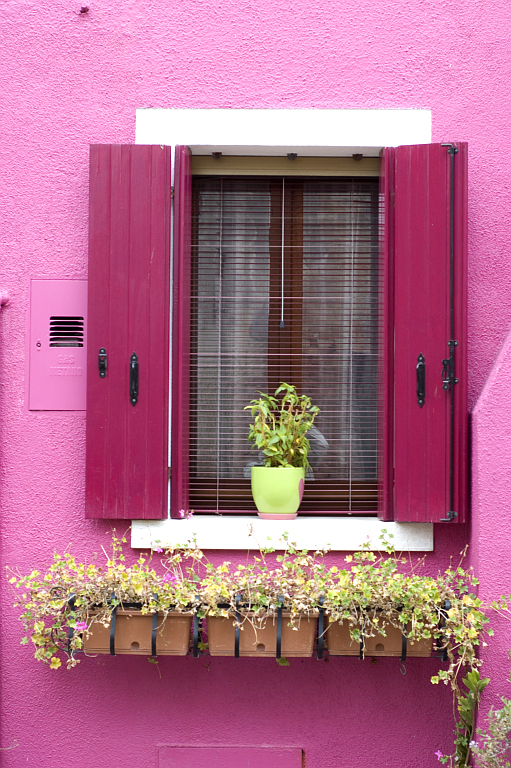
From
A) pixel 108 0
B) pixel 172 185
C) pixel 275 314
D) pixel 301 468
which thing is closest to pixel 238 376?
pixel 275 314

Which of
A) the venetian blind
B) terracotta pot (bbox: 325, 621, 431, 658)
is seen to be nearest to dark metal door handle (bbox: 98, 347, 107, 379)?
the venetian blind

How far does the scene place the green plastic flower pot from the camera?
2900 mm

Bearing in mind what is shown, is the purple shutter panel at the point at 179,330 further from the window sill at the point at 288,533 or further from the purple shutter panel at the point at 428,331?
the purple shutter panel at the point at 428,331

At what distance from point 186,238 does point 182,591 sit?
1444 millimetres

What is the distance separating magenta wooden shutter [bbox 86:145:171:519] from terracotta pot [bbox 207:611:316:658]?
522 millimetres

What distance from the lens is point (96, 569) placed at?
9.00 ft

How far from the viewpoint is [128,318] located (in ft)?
9.42

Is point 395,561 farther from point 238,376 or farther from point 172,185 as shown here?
point 172,185

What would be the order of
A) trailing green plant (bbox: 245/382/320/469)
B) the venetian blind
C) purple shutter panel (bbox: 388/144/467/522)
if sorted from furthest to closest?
the venetian blind
trailing green plant (bbox: 245/382/320/469)
purple shutter panel (bbox: 388/144/467/522)

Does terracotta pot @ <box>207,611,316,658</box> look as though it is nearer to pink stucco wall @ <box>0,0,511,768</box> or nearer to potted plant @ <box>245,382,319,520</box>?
pink stucco wall @ <box>0,0,511,768</box>

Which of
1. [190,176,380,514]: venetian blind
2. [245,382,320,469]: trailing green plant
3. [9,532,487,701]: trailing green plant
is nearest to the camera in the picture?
[9,532,487,701]: trailing green plant

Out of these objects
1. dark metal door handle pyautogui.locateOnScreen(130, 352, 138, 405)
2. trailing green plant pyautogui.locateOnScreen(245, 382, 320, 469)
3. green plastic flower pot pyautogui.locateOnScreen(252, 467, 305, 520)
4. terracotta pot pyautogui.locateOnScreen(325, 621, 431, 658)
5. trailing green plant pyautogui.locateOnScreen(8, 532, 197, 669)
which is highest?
dark metal door handle pyautogui.locateOnScreen(130, 352, 138, 405)

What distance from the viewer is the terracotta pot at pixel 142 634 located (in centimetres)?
262

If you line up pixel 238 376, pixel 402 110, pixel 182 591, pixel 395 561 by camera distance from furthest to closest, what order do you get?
pixel 238 376 < pixel 402 110 < pixel 395 561 < pixel 182 591
